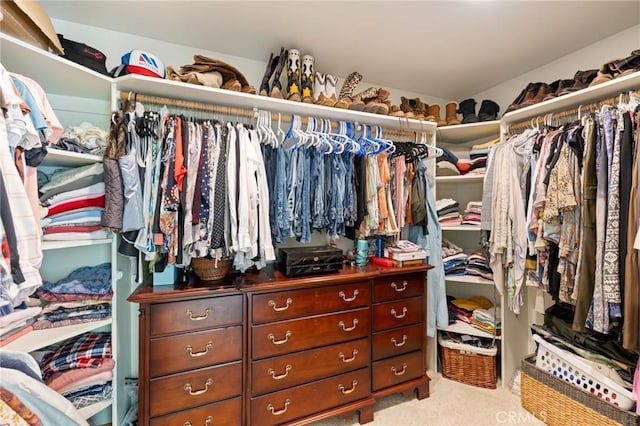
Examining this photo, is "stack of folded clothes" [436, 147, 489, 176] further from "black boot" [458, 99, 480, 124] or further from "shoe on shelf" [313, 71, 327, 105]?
"shoe on shelf" [313, 71, 327, 105]

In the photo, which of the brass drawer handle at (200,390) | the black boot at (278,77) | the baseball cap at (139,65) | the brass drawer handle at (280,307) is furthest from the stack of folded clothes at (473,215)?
the baseball cap at (139,65)

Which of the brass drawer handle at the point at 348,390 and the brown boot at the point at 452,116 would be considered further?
the brown boot at the point at 452,116

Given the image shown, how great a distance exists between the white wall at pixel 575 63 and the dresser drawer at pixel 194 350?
2616mm

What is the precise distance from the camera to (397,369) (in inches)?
69.8

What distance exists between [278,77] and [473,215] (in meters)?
1.75

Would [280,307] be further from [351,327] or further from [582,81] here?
[582,81]

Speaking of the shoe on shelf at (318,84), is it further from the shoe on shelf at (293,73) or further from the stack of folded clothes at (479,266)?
the stack of folded clothes at (479,266)

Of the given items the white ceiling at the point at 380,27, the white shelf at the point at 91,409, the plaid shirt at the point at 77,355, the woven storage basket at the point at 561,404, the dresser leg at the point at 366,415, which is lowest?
the dresser leg at the point at 366,415

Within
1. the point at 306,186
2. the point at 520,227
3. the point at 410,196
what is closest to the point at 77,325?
the point at 306,186

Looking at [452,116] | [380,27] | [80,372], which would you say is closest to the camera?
[80,372]

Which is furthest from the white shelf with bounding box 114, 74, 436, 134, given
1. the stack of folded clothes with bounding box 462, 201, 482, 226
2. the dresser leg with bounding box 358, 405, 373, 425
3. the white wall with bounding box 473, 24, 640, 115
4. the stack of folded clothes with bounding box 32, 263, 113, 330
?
the dresser leg with bounding box 358, 405, 373, 425

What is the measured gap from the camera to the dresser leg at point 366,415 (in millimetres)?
1631

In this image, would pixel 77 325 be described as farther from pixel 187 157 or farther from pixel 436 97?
pixel 436 97

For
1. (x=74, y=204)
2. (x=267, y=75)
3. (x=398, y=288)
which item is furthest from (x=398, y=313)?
(x=74, y=204)
